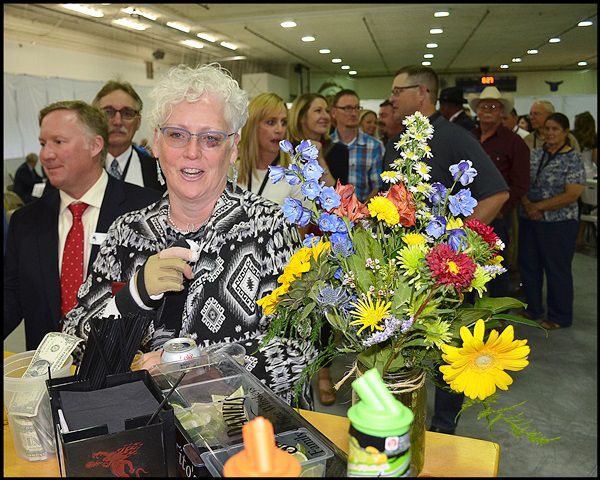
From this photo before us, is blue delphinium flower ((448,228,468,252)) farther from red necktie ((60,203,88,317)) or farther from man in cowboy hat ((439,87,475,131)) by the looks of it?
man in cowboy hat ((439,87,475,131))

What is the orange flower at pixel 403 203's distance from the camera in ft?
3.09

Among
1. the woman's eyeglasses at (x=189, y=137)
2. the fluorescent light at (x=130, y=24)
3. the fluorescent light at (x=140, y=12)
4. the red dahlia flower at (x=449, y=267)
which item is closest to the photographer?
the red dahlia flower at (x=449, y=267)

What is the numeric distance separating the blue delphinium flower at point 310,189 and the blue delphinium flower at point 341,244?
0.08m

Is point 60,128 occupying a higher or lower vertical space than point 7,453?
higher

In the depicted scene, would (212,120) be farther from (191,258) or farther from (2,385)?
(2,385)

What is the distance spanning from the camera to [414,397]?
997 mm

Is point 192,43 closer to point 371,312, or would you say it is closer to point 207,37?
A: point 207,37

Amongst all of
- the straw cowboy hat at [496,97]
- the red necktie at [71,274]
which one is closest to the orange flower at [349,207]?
the red necktie at [71,274]

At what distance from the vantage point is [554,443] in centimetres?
289

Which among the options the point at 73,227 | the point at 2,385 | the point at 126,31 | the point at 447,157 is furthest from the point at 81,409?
the point at 126,31

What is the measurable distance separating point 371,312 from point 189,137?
90 cm

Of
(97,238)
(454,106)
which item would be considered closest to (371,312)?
(97,238)

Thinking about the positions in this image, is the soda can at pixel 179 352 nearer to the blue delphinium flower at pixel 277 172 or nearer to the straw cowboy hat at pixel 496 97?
the blue delphinium flower at pixel 277 172

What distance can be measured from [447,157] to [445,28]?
8544mm
